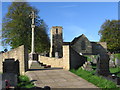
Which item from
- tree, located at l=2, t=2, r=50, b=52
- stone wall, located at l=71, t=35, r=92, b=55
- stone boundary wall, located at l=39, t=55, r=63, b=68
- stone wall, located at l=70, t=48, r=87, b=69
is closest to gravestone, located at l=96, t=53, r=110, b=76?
stone wall, located at l=70, t=48, r=87, b=69

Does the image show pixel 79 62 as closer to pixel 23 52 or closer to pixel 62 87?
pixel 23 52

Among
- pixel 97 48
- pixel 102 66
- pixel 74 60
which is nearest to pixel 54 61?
pixel 74 60

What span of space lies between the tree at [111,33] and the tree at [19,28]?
24.0 metres

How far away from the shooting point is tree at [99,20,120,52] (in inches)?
1909

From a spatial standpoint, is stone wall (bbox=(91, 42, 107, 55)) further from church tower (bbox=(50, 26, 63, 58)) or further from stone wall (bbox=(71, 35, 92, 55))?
church tower (bbox=(50, 26, 63, 58))

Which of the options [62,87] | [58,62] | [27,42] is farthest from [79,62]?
[27,42]

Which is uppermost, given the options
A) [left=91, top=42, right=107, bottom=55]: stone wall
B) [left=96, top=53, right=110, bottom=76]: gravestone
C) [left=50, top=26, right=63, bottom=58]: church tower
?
[left=50, top=26, right=63, bottom=58]: church tower

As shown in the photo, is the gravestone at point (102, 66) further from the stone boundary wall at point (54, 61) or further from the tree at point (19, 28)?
the tree at point (19, 28)

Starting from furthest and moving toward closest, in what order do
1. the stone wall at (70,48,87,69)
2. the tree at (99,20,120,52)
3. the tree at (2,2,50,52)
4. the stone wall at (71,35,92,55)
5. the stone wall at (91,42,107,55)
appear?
the stone wall at (91,42,107,55)
the stone wall at (71,35,92,55)
the tree at (99,20,120,52)
the tree at (2,2,50,52)
the stone wall at (70,48,87,69)

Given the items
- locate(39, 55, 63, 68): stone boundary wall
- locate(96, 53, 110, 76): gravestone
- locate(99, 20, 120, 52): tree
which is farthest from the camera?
locate(99, 20, 120, 52): tree

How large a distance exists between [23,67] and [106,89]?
7.11 m

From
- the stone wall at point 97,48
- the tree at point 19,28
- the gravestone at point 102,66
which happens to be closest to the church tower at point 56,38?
the stone wall at point 97,48

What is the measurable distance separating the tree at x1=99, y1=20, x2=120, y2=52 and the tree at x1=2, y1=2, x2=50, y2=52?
78.6ft

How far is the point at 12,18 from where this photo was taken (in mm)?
30844
